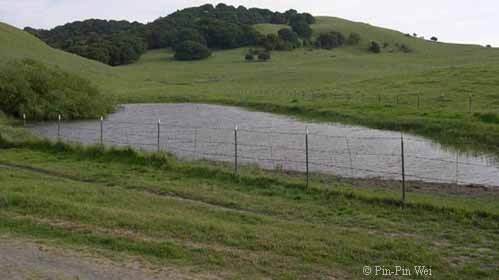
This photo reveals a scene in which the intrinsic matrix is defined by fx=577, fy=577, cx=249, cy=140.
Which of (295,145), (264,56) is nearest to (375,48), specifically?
(264,56)

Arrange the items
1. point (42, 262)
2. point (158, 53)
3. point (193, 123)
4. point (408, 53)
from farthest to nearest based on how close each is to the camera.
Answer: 1. point (158, 53)
2. point (408, 53)
3. point (193, 123)
4. point (42, 262)

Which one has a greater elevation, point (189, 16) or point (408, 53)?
point (189, 16)

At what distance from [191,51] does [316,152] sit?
101230mm

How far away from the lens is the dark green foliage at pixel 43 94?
48.9 m

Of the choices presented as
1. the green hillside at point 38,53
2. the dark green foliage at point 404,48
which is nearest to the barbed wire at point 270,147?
the green hillside at point 38,53

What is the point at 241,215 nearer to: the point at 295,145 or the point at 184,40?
the point at 295,145

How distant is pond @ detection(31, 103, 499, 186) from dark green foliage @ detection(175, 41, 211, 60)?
77.7 meters

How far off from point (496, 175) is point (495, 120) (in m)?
12.8

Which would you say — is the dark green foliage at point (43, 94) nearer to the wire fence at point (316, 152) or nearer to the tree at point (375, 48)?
the wire fence at point (316, 152)

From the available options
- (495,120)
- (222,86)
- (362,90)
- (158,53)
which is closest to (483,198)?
(495,120)

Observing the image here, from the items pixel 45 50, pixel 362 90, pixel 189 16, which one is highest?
pixel 189 16

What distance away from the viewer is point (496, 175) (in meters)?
22.5

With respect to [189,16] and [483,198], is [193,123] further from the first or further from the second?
[189,16]

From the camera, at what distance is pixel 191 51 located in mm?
125875
